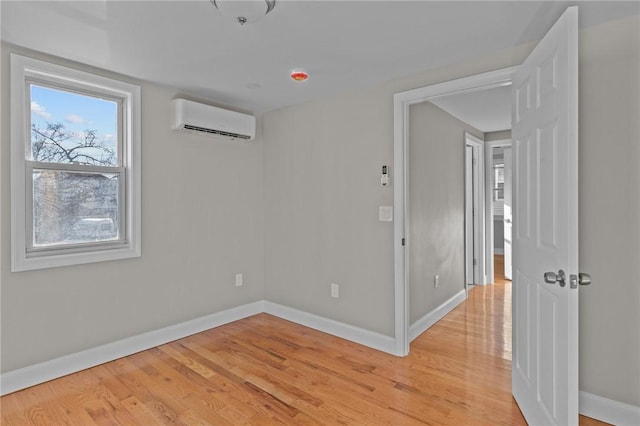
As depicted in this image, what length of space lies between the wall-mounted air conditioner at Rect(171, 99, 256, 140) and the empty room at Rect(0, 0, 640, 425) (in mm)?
23

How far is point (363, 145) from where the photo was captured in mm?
3207

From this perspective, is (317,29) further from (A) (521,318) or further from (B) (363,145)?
(A) (521,318)

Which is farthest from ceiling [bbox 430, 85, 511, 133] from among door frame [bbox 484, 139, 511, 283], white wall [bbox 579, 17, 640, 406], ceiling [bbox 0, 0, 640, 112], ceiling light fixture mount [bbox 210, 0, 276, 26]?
ceiling light fixture mount [bbox 210, 0, 276, 26]

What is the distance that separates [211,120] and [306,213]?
1.31m

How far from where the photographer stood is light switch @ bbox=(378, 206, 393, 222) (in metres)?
3.02

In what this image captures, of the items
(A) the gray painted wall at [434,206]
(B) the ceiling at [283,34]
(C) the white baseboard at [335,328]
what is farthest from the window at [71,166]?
(A) the gray painted wall at [434,206]

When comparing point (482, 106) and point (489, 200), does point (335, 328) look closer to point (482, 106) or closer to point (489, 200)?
point (482, 106)

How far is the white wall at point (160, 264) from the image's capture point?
7.96ft

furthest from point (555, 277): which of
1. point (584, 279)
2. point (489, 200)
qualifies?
point (489, 200)

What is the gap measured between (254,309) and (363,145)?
2.22 meters

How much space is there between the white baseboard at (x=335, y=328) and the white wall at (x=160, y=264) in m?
0.37

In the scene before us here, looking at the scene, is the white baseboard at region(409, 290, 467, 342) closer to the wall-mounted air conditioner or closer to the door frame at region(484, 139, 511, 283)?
the door frame at region(484, 139, 511, 283)

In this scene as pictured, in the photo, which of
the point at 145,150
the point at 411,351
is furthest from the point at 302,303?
the point at 145,150

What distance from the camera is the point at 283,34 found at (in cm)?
216
